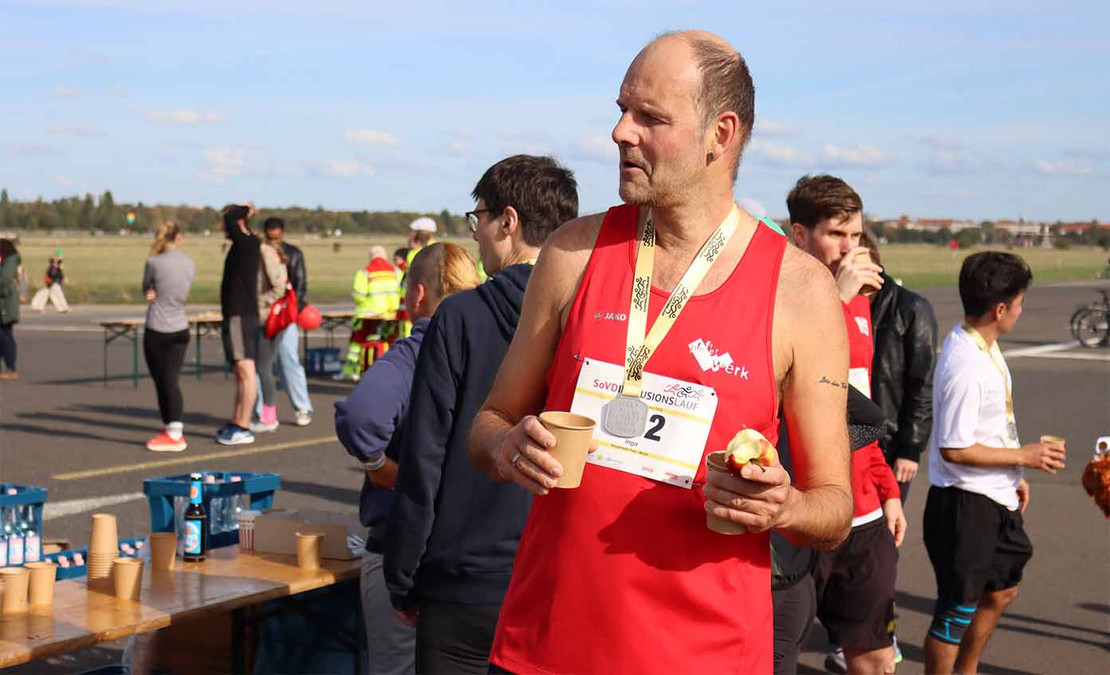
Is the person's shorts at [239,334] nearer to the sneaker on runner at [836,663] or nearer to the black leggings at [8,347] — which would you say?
the black leggings at [8,347]

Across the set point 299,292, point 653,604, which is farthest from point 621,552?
point 299,292

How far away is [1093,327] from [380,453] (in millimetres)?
25111

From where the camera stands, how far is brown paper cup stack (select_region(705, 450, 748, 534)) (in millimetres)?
2229

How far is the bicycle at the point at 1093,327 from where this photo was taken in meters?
26.5

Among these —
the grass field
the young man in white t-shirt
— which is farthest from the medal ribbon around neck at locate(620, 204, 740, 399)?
the grass field

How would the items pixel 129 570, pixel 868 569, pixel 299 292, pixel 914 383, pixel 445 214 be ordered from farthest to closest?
pixel 445 214 → pixel 299 292 → pixel 914 383 → pixel 868 569 → pixel 129 570

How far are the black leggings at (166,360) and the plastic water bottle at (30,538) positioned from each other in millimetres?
7178

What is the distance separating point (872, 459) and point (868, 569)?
1.32 feet

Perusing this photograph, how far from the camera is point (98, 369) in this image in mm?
20375

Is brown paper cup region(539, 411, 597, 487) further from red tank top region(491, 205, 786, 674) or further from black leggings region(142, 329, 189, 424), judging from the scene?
black leggings region(142, 329, 189, 424)

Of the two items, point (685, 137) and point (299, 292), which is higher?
point (685, 137)

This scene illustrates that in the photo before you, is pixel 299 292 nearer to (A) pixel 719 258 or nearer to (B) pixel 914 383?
(B) pixel 914 383

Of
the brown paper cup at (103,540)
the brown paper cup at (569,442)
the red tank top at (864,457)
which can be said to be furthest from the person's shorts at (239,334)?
the brown paper cup at (569,442)

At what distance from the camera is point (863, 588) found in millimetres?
4828
